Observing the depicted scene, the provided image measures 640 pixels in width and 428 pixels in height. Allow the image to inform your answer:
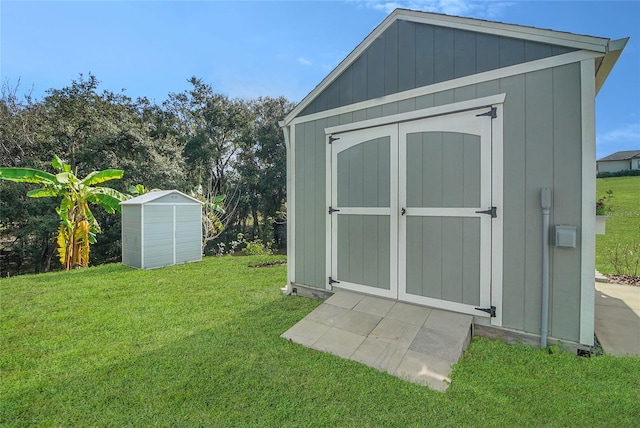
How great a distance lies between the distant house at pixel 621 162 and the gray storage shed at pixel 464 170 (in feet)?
147

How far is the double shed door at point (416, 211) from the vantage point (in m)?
2.93

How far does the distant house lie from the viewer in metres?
33.4

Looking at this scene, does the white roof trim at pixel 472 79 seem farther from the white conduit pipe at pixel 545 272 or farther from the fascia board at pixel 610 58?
the white conduit pipe at pixel 545 272

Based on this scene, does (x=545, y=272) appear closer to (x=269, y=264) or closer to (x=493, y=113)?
(x=493, y=113)

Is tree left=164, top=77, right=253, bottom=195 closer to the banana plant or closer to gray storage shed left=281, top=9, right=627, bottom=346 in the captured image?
the banana plant

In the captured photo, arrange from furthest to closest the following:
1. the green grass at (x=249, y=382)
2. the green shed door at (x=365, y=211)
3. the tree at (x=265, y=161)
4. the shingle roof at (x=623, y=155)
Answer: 1. the shingle roof at (x=623, y=155)
2. the tree at (x=265, y=161)
3. the green shed door at (x=365, y=211)
4. the green grass at (x=249, y=382)

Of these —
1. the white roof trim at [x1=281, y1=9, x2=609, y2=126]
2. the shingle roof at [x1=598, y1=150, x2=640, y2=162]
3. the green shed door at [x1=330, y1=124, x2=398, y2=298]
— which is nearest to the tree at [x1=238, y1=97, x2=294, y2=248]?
the green shed door at [x1=330, y1=124, x2=398, y2=298]

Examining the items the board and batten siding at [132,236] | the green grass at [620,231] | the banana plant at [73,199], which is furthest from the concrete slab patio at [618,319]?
the banana plant at [73,199]

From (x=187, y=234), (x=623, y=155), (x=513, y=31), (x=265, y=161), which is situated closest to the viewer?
(x=513, y=31)

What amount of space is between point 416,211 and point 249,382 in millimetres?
2438

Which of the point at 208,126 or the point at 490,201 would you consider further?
the point at 208,126

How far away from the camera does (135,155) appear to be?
12258 millimetres

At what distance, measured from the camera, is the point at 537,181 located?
261 centimetres

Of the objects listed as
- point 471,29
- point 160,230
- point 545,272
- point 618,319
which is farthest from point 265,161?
point 618,319
